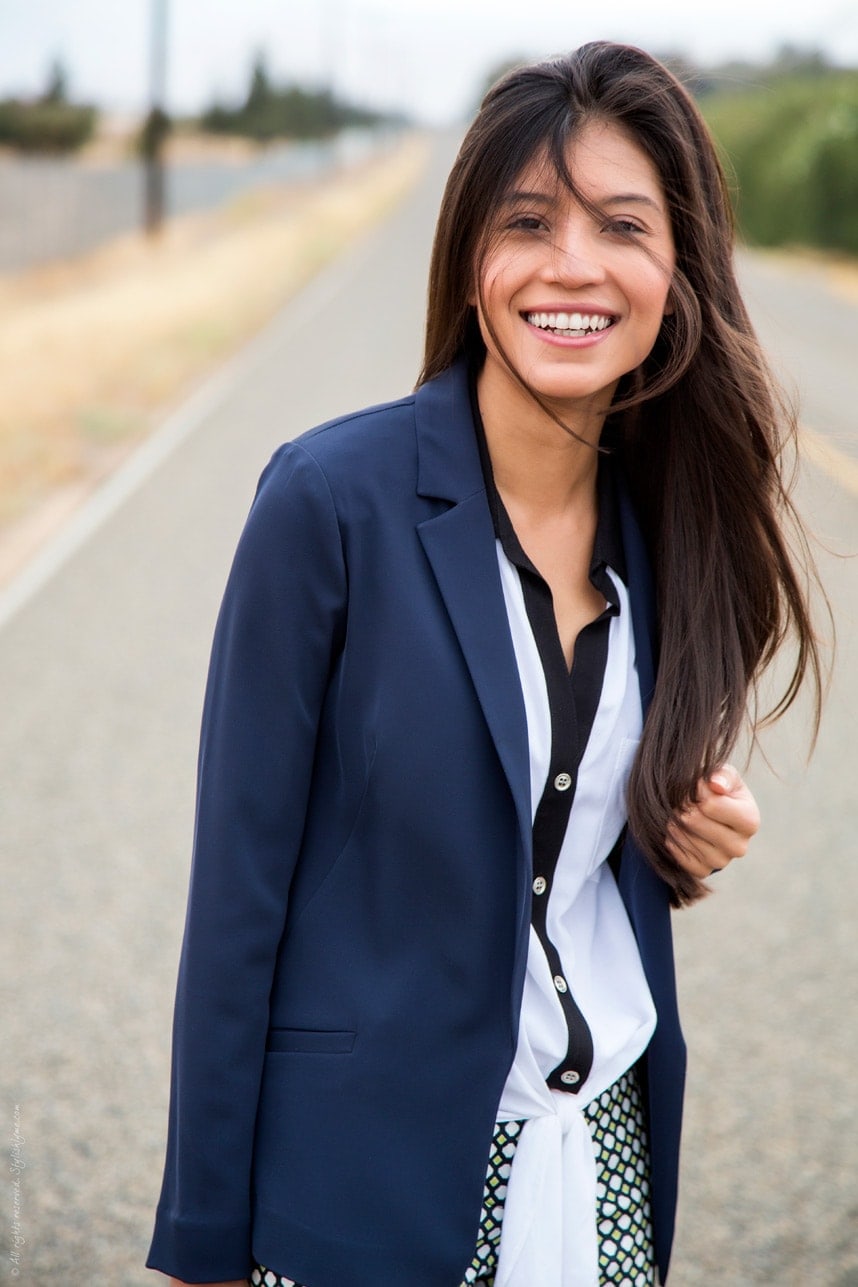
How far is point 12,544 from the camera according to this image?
28.2ft

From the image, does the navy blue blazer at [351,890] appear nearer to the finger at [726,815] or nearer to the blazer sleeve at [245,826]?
the blazer sleeve at [245,826]

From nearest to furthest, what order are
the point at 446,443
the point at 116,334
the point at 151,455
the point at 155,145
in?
the point at 446,443 → the point at 151,455 → the point at 116,334 → the point at 155,145

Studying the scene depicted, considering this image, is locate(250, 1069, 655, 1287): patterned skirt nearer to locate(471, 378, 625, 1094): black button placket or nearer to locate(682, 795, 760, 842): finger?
locate(471, 378, 625, 1094): black button placket

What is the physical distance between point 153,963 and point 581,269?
2.94 meters

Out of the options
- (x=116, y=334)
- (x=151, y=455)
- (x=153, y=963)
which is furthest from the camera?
(x=116, y=334)

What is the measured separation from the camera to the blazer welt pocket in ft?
5.03

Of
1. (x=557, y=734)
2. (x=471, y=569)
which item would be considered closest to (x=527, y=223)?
(x=471, y=569)

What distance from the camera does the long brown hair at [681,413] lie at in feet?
5.25

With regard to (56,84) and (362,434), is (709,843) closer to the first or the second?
(362,434)

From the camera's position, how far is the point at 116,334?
16047 millimetres

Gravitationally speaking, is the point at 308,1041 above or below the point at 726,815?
below

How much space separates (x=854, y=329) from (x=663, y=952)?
17494 millimetres

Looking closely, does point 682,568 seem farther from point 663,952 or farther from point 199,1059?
point 199,1059

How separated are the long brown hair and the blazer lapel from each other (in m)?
0.15
